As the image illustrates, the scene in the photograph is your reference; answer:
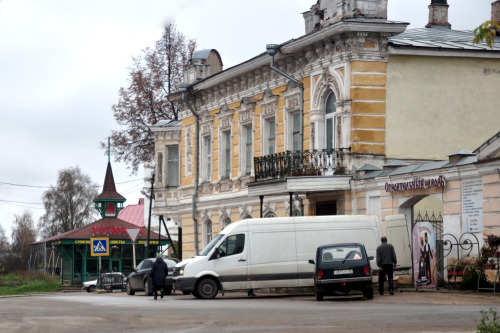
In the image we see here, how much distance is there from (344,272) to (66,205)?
80.4m

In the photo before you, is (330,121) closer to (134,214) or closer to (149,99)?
(149,99)

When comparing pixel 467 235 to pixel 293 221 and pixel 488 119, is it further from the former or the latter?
pixel 488 119

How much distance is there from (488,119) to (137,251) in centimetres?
4458

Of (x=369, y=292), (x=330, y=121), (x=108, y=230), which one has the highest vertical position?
(x=330, y=121)

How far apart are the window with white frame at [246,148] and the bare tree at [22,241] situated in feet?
249

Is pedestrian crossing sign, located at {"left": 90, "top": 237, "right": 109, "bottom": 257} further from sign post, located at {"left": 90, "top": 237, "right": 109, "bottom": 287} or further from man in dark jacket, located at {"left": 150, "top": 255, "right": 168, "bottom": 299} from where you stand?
man in dark jacket, located at {"left": 150, "top": 255, "right": 168, "bottom": 299}

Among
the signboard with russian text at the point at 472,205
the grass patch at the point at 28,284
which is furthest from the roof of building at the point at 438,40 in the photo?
the grass patch at the point at 28,284

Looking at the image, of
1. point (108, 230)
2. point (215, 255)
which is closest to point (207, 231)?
point (215, 255)

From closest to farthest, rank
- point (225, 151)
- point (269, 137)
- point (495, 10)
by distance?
point (269, 137)
point (495, 10)
point (225, 151)

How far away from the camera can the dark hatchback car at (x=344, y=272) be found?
86.1 feet

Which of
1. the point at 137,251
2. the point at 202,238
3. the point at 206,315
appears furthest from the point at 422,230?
the point at 137,251

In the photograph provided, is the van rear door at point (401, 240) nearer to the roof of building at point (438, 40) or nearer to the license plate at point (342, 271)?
the license plate at point (342, 271)

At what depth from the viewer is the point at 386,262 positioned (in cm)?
2806

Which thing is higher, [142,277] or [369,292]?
[142,277]
